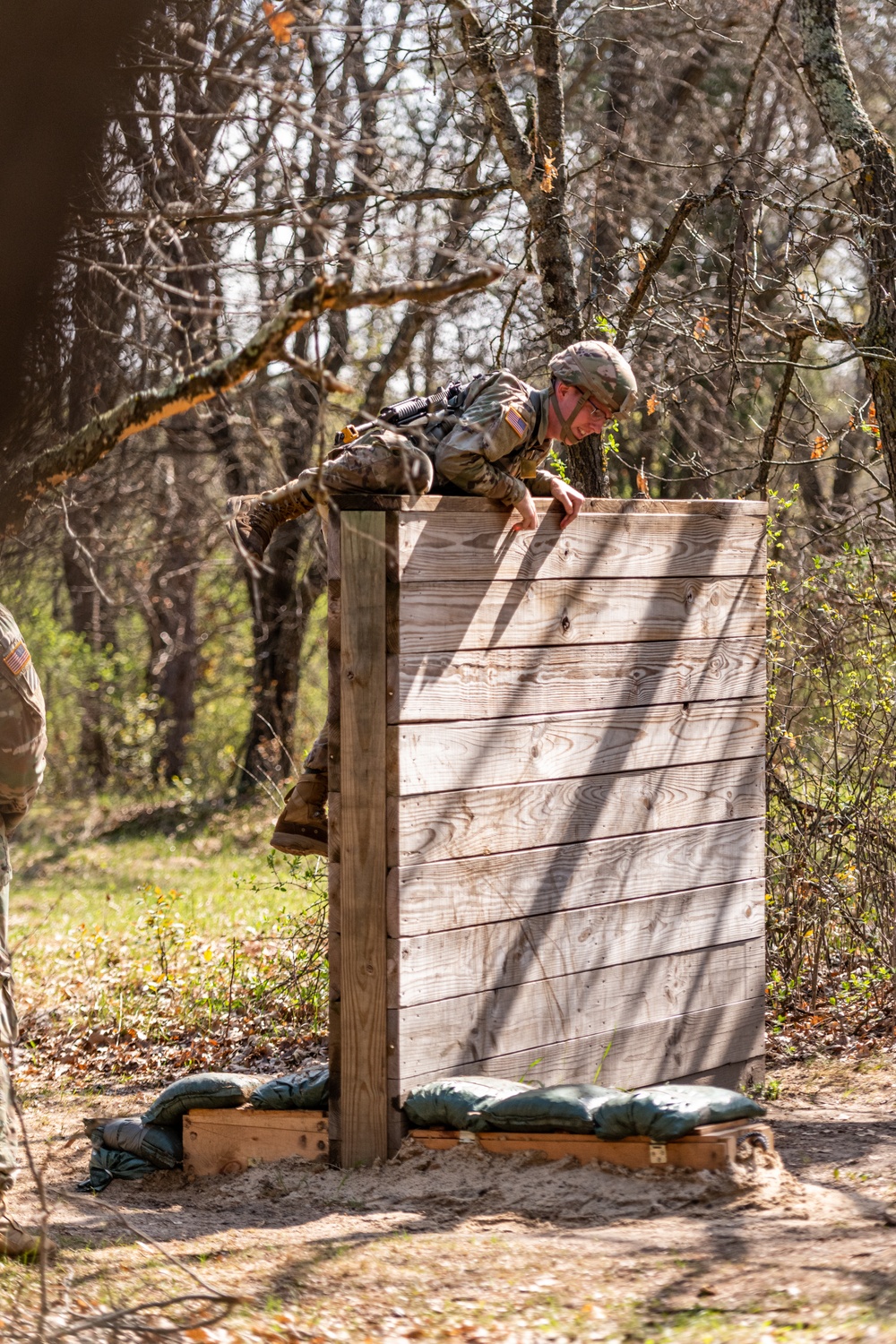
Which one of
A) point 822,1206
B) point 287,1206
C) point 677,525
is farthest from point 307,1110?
point 677,525

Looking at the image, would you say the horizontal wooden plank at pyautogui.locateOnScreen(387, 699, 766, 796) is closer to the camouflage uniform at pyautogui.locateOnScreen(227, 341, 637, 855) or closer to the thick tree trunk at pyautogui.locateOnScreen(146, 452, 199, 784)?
the camouflage uniform at pyautogui.locateOnScreen(227, 341, 637, 855)

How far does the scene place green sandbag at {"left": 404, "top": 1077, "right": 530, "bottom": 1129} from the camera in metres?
4.37

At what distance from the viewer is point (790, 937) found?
6.84 metres

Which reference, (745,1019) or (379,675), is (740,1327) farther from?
(745,1019)

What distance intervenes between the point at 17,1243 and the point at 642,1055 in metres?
A: 2.48

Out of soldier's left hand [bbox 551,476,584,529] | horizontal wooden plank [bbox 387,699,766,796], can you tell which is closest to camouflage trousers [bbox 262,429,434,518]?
soldier's left hand [bbox 551,476,584,529]

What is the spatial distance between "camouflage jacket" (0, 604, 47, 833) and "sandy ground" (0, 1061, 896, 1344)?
1213mm

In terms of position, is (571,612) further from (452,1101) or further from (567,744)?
(452,1101)

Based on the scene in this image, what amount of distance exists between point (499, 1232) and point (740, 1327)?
92cm

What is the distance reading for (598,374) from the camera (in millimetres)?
4895

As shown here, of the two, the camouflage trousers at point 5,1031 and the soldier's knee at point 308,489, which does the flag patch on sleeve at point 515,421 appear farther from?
the camouflage trousers at point 5,1031

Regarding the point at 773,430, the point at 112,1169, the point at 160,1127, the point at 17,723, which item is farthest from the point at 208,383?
the point at 773,430

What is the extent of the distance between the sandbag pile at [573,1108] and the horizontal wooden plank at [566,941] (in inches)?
13.1

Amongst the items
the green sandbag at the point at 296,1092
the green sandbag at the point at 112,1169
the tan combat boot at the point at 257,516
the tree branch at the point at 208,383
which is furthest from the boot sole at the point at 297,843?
the tree branch at the point at 208,383
